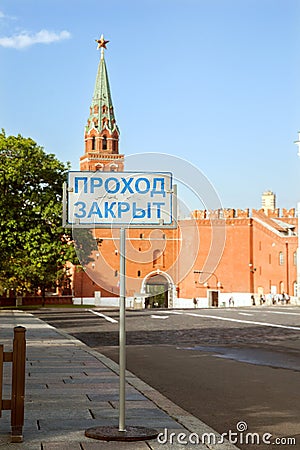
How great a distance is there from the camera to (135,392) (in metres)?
10.2

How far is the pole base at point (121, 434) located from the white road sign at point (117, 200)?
1.93 meters

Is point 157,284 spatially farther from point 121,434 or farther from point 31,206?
point 31,206

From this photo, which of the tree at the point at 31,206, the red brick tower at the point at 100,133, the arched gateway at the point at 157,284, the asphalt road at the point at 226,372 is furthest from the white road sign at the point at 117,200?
the red brick tower at the point at 100,133

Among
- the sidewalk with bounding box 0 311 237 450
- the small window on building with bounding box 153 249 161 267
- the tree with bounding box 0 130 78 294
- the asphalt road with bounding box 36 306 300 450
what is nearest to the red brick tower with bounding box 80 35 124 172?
the tree with bounding box 0 130 78 294

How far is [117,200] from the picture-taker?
7.37 m

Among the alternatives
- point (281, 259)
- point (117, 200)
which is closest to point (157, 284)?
point (117, 200)

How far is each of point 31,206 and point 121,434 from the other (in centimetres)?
3085

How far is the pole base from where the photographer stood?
6.71m

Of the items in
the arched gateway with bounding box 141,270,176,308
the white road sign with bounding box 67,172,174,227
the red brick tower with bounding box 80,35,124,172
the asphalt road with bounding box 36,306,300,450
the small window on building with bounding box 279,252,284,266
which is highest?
the red brick tower with bounding box 80,35,124,172

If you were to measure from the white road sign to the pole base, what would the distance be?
6.33 feet

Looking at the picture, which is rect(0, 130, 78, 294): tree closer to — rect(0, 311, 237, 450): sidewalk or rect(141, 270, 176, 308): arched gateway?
rect(0, 311, 237, 450): sidewalk

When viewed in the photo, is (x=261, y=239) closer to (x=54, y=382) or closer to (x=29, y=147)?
(x=29, y=147)

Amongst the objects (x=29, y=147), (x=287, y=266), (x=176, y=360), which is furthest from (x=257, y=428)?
(x=287, y=266)

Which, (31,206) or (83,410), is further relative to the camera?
A: (31,206)
